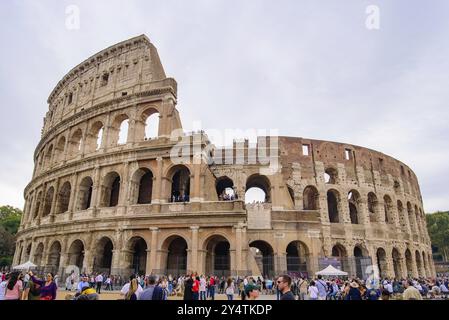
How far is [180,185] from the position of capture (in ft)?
68.5

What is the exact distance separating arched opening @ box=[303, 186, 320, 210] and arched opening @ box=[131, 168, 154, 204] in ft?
43.4

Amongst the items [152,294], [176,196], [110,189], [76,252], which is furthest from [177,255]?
[152,294]

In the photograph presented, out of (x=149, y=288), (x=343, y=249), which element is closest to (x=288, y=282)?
(x=149, y=288)

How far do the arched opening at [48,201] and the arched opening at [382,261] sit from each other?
27319 mm

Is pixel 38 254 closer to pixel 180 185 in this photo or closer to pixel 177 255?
pixel 177 255

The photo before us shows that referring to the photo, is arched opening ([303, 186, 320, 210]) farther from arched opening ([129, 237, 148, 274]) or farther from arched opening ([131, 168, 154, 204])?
arched opening ([129, 237, 148, 274])

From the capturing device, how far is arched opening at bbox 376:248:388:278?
2531 cm

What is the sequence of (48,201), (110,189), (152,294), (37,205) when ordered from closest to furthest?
(152,294)
(110,189)
(48,201)
(37,205)

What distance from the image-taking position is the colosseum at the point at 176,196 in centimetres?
1814

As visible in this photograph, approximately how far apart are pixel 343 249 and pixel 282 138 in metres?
10.3

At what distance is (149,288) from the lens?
4.88 meters

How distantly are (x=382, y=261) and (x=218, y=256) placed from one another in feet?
48.2

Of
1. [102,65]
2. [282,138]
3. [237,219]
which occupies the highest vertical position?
[102,65]
